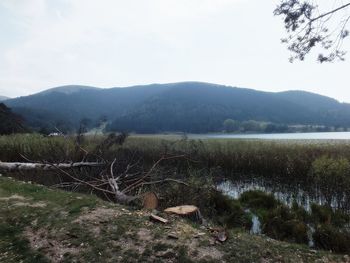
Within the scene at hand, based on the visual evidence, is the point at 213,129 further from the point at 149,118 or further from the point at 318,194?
the point at 318,194

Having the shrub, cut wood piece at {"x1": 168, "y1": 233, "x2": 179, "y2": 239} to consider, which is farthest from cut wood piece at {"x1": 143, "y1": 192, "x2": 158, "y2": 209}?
the shrub

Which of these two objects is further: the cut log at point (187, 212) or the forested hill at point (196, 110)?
the forested hill at point (196, 110)

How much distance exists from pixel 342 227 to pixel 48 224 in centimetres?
577

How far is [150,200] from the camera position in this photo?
6605mm

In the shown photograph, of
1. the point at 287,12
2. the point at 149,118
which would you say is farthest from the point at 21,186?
the point at 149,118

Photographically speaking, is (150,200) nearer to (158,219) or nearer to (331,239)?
(158,219)

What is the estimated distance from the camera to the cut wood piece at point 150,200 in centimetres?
656

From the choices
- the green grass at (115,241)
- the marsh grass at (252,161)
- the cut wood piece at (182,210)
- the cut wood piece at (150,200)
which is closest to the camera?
the green grass at (115,241)

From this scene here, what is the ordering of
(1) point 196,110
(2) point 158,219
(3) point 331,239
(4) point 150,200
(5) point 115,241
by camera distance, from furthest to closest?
(1) point 196,110 → (4) point 150,200 → (3) point 331,239 → (2) point 158,219 → (5) point 115,241

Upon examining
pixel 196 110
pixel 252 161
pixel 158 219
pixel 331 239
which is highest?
pixel 196 110

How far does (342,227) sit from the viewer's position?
718 cm

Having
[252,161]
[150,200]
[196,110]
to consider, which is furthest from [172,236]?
[196,110]

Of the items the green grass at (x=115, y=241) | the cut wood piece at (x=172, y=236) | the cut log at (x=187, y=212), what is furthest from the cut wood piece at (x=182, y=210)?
the cut wood piece at (x=172, y=236)

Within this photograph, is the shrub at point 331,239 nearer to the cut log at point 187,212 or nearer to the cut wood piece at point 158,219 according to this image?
the cut log at point 187,212
